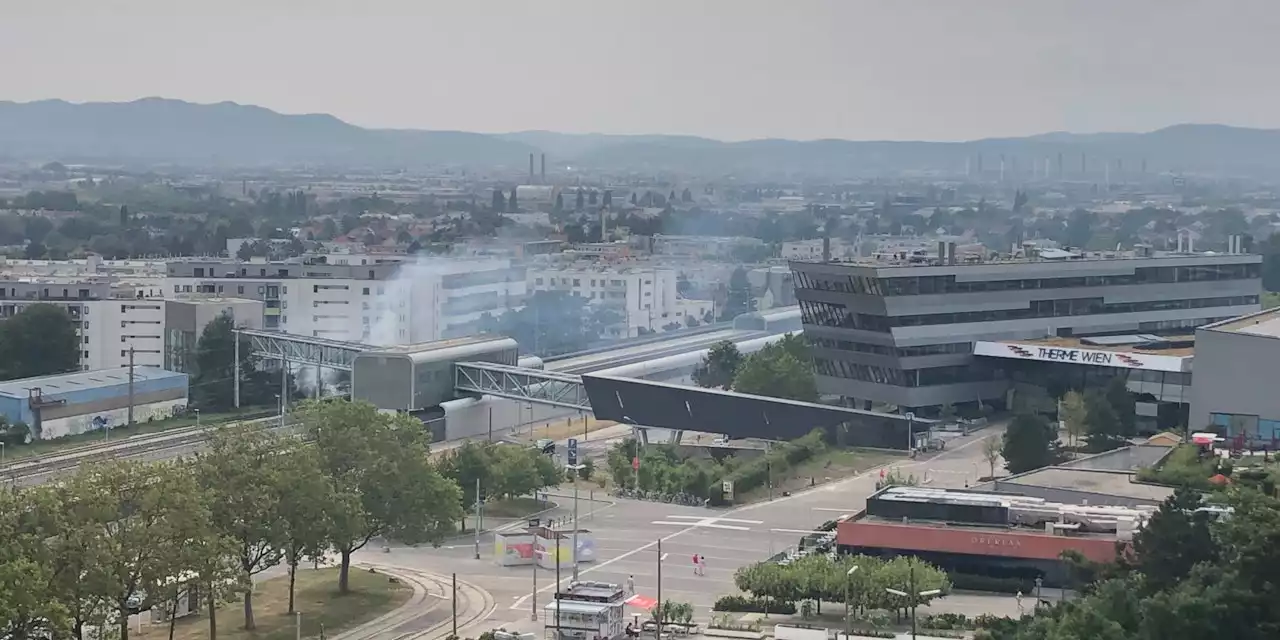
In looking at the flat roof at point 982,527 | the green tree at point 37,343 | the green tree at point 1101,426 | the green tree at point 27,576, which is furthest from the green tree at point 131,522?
the green tree at point 37,343

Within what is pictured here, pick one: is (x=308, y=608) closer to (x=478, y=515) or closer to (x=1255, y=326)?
(x=478, y=515)

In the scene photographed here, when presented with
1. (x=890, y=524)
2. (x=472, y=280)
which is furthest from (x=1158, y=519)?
(x=472, y=280)

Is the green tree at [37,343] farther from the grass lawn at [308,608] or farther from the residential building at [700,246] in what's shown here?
the residential building at [700,246]

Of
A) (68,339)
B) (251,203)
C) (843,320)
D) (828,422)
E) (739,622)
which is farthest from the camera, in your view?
(251,203)

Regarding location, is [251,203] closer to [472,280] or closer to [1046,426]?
[472,280]

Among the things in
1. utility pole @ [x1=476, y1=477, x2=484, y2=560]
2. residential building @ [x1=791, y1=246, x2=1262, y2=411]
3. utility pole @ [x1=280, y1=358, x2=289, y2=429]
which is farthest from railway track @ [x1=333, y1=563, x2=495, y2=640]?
utility pole @ [x1=280, y1=358, x2=289, y2=429]

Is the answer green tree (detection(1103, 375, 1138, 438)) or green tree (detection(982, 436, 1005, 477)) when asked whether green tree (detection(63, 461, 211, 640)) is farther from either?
green tree (detection(1103, 375, 1138, 438))
